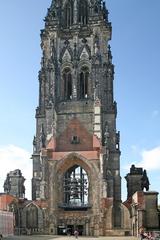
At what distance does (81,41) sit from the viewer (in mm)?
59156

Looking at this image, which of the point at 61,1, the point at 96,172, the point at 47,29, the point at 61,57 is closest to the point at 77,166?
the point at 96,172

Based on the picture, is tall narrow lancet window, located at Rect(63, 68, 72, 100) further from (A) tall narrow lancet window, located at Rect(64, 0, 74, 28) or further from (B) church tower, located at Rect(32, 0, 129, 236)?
(A) tall narrow lancet window, located at Rect(64, 0, 74, 28)

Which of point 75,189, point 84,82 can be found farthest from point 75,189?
point 84,82

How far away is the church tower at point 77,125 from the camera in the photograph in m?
51.8

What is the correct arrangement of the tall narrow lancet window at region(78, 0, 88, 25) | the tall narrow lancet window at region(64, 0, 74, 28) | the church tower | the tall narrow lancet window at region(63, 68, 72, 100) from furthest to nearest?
the tall narrow lancet window at region(64, 0, 74, 28), the tall narrow lancet window at region(78, 0, 88, 25), the tall narrow lancet window at region(63, 68, 72, 100), the church tower

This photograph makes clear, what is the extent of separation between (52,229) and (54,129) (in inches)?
445

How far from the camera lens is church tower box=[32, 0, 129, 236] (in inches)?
2040

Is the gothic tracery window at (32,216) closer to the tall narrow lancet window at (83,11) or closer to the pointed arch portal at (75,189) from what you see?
the pointed arch portal at (75,189)

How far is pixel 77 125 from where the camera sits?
2176 inches

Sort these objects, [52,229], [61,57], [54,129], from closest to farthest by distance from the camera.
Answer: [52,229], [54,129], [61,57]

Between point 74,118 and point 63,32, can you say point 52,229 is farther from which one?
point 63,32

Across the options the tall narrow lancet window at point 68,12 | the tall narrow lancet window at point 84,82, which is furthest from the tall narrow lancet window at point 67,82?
the tall narrow lancet window at point 68,12

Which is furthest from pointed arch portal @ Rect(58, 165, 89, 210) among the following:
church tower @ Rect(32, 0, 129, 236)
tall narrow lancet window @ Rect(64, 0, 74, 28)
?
tall narrow lancet window @ Rect(64, 0, 74, 28)

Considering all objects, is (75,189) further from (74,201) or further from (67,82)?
(67,82)
